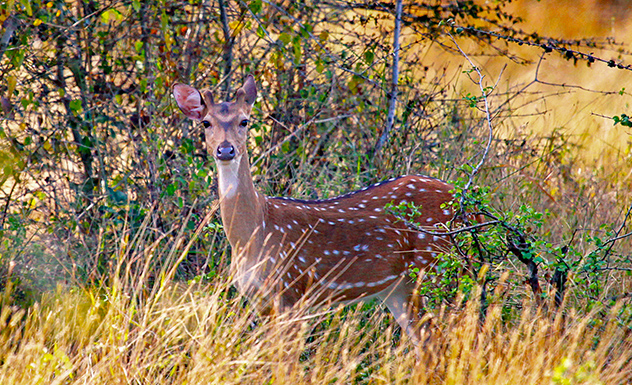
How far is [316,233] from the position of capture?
4.55 m

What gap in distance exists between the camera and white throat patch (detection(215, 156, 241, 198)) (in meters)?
4.29

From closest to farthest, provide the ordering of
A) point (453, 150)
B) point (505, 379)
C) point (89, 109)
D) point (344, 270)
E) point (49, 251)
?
point (505, 379) < point (344, 270) < point (49, 251) < point (89, 109) < point (453, 150)

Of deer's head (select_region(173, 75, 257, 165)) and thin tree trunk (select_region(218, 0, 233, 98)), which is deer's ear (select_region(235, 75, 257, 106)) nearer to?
deer's head (select_region(173, 75, 257, 165))

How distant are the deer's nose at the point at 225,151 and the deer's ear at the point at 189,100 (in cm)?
49

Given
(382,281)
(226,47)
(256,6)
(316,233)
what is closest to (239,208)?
(316,233)

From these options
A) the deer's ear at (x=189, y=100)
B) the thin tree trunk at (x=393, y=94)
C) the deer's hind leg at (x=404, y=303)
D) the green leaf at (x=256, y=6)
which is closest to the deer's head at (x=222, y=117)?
the deer's ear at (x=189, y=100)

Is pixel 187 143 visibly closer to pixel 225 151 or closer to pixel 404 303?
pixel 225 151

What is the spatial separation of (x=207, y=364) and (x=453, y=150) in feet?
11.5

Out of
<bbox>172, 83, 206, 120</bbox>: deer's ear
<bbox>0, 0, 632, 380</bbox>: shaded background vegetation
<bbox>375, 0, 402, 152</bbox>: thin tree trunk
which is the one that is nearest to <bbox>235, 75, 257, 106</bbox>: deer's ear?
<bbox>172, 83, 206, 120</bbox>: deer's ear

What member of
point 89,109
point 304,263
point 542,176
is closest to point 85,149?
point 89,109

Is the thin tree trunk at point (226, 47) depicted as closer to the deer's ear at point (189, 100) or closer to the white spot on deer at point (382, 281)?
the deer's ear at point (189, 100)

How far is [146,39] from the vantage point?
5918 millimetres

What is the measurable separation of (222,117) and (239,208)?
0.56 meters

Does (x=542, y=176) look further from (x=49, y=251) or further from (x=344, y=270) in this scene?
(x=49, y=251)
